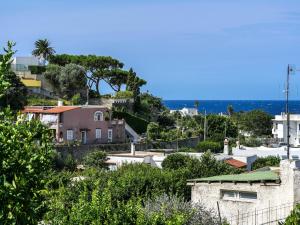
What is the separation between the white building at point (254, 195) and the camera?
805 inches

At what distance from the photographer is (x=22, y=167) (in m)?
9.04

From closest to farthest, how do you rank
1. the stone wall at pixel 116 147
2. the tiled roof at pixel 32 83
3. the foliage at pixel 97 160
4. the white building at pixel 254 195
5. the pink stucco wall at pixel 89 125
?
the white building at pixel 254 195 → the foliage at pixel 97 160 → the stone wall at pixel 116 147 → the pink stucco wall at pixel 89 125 → the tiled roof at pixel 32 83

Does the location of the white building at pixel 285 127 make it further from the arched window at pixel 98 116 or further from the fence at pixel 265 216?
the fence at pixel 265 216

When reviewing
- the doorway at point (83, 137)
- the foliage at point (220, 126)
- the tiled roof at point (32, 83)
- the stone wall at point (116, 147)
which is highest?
the tiled roof at point (32, 83)

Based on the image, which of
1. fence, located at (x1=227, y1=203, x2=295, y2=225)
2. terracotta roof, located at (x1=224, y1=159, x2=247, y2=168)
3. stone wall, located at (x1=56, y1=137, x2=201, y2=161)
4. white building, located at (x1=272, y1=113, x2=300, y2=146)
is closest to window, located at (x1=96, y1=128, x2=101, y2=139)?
stone wall, located at (x1=56, y1=137, x2=201, y2=161)

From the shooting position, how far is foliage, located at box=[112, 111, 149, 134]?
78.4 metres

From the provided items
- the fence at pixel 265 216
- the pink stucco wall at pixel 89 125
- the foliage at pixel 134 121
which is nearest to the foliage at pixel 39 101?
the foliage at pixel 134 121

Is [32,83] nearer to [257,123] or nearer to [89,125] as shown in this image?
[89,125]

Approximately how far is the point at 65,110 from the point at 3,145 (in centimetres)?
5347

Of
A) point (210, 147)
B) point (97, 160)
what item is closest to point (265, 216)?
point (97, 160)

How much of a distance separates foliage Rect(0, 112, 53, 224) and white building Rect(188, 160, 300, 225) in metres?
12.3

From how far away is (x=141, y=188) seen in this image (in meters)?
28.8

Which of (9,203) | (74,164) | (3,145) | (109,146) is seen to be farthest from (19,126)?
(109,146)

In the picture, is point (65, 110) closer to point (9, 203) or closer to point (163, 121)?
point (163, 121)
